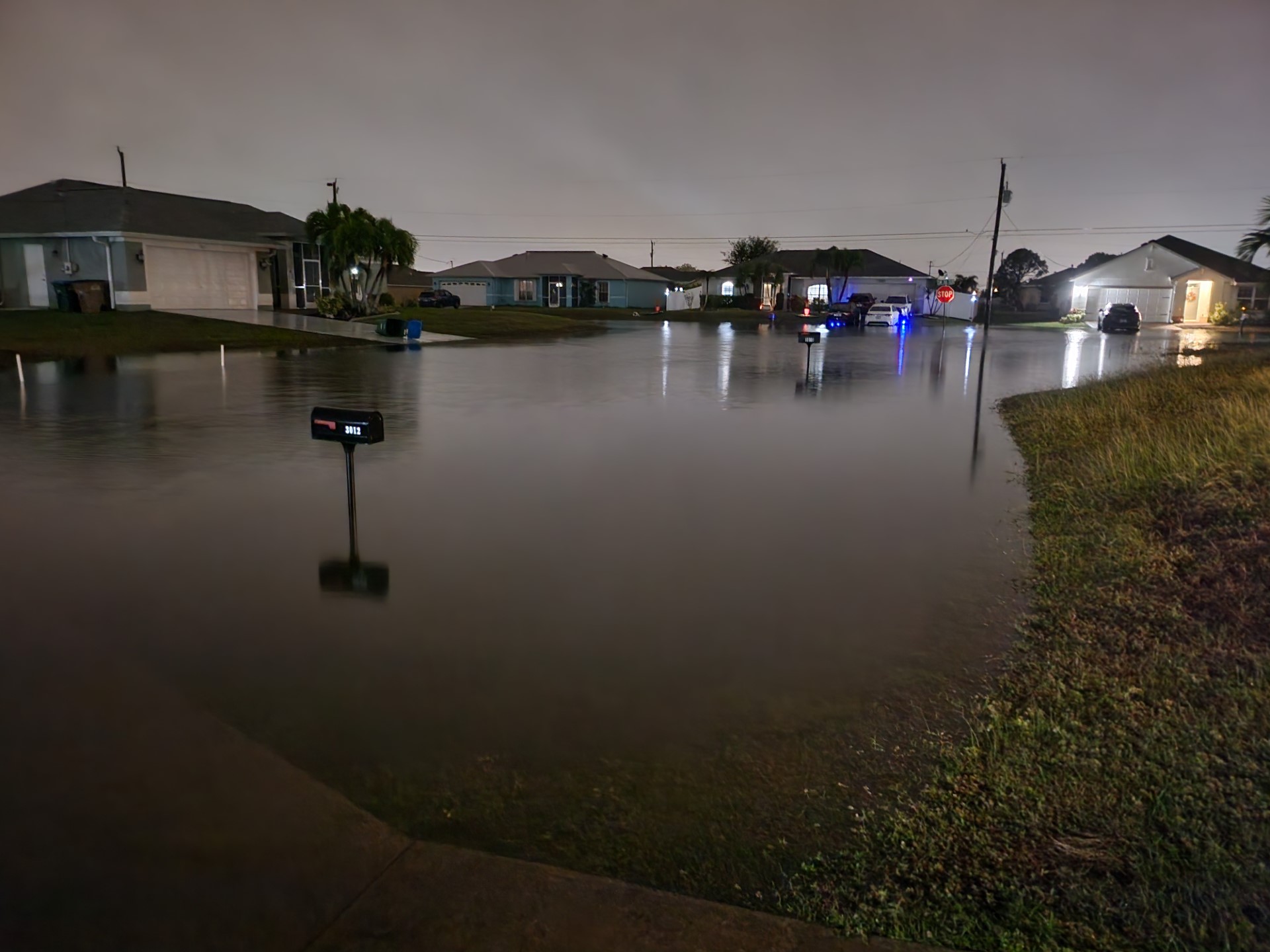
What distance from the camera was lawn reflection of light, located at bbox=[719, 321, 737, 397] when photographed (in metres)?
20.8

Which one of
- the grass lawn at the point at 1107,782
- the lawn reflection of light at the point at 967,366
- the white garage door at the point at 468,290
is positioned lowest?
the grass lawn at the point at 1107,782

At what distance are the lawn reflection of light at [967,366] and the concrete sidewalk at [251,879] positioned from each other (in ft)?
59.0

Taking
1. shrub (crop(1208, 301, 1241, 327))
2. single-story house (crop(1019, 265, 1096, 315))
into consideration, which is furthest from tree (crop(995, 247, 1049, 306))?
shrub (crop(1208, 301, 1241, 327))

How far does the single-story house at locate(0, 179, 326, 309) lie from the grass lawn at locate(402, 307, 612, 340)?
657cm

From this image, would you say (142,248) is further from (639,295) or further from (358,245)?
(639,295)

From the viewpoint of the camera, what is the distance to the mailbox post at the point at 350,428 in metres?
7.37

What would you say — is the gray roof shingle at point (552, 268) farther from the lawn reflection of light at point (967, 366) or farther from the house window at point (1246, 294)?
the house window at point (1246, 294)

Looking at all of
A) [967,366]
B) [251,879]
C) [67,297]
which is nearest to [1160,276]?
[967,366]

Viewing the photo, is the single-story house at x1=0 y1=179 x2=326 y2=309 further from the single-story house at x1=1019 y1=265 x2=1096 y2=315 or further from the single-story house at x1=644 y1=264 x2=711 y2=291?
the single-story house at x1=1019 y1=265 x2=1096 y2=315

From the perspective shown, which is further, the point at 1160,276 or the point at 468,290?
the point at 468,290

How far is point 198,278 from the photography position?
37406 mm

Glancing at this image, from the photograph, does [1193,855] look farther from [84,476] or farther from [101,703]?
[84,476]

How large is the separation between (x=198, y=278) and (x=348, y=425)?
1354 inches

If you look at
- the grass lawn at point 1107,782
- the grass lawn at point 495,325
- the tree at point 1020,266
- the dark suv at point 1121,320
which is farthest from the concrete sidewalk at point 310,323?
the tree at point 1020,266
